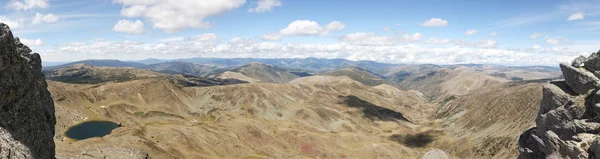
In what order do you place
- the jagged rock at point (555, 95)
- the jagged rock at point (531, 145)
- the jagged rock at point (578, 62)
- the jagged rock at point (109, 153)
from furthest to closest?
the jagged rock at point (109, 153), the jagged rock at point (531, 145), the jagged rock at point (578, 62), the jagged rock at point (555, 95)

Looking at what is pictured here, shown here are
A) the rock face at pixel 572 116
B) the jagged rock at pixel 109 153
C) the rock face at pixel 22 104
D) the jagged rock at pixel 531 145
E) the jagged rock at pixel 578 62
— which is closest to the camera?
the rock face at pixel 22 104

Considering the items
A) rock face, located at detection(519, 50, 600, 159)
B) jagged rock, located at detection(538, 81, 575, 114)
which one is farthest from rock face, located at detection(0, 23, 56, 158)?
jagged rock, located at detection(538, 81, 575, 114)

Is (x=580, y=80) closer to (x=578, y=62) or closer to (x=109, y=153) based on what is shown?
(x=578, y=62)

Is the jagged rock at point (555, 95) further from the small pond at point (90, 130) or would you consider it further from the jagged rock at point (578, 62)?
the small pond at point (90, 130)

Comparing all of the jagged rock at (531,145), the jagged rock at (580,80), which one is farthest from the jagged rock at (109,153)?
the jagged rock at (580,80)

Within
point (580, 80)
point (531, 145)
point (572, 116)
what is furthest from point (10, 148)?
point (531, 145)

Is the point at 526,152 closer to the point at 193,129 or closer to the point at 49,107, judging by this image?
the point at 49,107


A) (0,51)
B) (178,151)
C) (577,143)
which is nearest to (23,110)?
(0,51)
